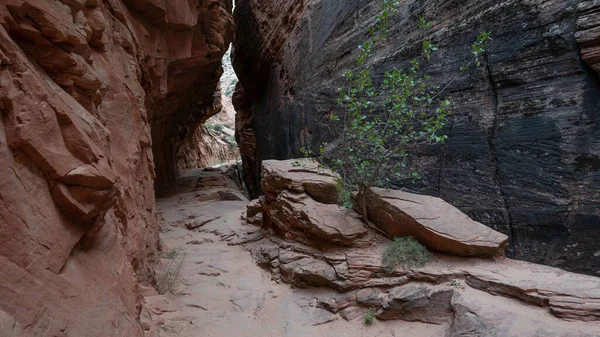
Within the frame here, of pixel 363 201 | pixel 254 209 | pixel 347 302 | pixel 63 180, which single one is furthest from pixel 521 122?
pixel 254 209

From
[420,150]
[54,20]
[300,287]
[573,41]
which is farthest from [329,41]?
[54,20]

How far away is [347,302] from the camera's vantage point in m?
6.25

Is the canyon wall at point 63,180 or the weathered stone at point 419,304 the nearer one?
the canyon wall at point 63,180

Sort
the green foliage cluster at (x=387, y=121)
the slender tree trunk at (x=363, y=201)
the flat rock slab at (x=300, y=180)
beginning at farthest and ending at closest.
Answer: the flat rock slab at (x=300, y=180), the slender tree trunk at (x=363, y=201), the green foliage cluster at (x=387, y=121)

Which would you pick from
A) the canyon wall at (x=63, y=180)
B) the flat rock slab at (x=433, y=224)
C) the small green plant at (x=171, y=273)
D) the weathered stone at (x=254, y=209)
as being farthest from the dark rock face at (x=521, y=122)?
the canyon wall at (x=63, y=180)

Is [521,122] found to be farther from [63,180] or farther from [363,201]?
[63,180]

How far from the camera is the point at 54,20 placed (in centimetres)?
347

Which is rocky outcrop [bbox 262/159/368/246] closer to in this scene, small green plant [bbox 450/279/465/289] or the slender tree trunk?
the slender tree trunk

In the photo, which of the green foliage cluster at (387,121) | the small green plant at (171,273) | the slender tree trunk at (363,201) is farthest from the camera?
the slender tree trunk at (363,201)

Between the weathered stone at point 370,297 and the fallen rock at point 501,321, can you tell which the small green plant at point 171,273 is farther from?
the fallen rock at point 501,321

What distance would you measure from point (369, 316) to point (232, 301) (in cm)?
276

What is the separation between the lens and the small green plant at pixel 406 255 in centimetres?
615

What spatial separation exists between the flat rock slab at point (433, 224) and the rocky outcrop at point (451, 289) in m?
0.10

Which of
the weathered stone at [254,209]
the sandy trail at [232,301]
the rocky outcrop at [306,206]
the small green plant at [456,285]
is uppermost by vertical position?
the rocky outcrop at [306,206]
